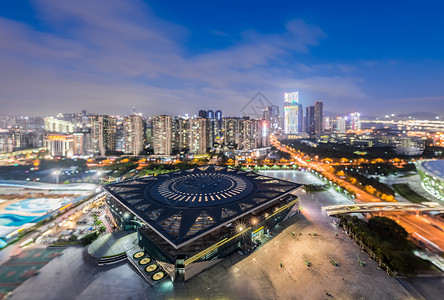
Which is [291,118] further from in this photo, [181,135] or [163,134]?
[163,134]

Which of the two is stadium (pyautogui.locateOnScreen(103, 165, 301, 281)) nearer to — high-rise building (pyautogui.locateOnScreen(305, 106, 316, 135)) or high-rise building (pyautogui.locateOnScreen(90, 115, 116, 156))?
high-rise building (pyautogui.locateOnScreen(90, 115, 116, 156))

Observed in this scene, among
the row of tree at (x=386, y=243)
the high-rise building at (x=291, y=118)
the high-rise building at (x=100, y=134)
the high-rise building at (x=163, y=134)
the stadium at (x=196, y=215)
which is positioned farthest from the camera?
the high-rise building at (x=291, y=118)

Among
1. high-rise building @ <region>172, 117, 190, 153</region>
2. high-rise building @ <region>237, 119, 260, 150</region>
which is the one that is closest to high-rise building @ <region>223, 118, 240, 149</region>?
high-rise building @ <region>237, 119, 260, 150</region>

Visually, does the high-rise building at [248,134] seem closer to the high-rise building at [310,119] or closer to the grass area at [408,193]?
the grass area at [408,193]

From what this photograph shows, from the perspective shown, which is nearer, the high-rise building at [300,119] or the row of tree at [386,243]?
the row of tree at [386,243]

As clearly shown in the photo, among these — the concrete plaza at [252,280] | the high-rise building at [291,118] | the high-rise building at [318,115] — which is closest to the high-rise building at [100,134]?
the concrete plaza at [252,280]

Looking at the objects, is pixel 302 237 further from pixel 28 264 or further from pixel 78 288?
pixel 28 264
